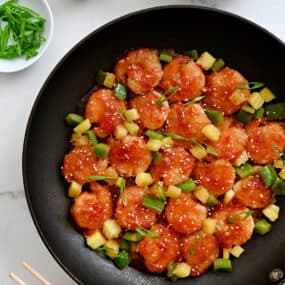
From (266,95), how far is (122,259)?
803 millimetres

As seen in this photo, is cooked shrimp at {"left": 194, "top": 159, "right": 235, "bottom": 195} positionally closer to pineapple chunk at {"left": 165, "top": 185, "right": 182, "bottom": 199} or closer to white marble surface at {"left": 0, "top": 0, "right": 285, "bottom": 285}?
pineapple chunk at {"left": 165, "top": 185, "right": 182, "bottom": 199}

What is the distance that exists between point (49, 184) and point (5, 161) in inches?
9.0

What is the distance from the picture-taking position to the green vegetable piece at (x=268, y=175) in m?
2.30

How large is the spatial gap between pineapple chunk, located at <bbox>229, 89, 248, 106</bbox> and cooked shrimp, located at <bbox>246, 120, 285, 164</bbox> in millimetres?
98

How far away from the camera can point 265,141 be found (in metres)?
2.31

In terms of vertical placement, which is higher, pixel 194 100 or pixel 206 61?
pixel 206 61

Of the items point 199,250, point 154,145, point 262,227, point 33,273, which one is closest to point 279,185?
point 262,227

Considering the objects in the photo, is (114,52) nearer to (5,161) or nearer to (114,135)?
(114,135)

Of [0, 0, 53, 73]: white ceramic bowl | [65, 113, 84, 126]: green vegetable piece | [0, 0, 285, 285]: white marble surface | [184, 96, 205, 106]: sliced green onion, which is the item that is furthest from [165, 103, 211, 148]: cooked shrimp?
[0, 0, 53, 73]: white ceramic bowl

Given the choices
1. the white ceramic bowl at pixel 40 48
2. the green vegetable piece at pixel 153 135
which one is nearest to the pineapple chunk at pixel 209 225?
the green vegetable piece at pixel 153 135

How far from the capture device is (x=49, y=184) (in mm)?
2332

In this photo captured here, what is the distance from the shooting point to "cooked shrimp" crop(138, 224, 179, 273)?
2.30 metres

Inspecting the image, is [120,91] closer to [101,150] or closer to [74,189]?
[101,150]

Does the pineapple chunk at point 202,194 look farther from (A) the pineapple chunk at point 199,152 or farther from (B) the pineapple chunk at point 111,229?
(B) the pineapple chunk at point 111,229
